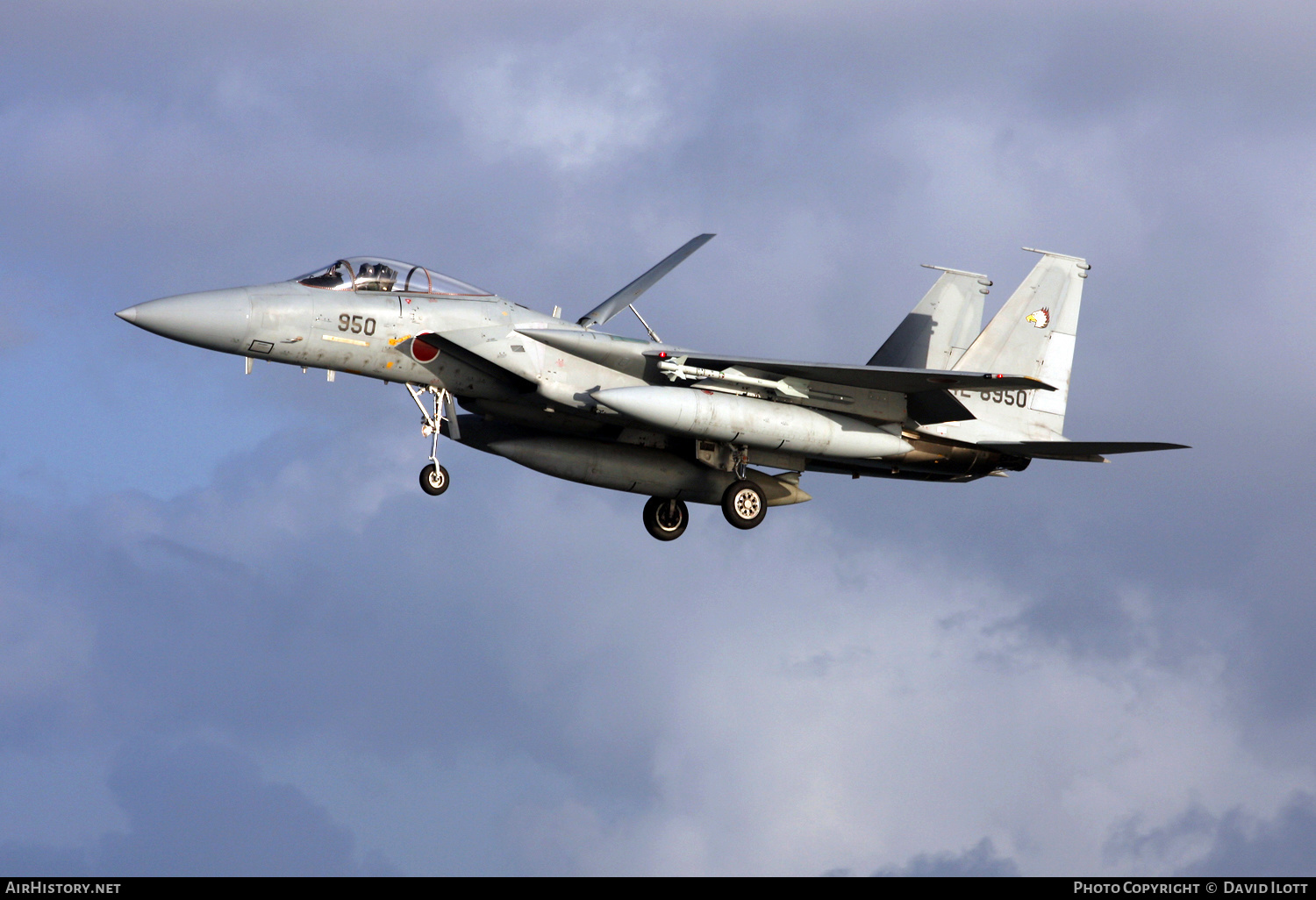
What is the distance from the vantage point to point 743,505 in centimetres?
2450

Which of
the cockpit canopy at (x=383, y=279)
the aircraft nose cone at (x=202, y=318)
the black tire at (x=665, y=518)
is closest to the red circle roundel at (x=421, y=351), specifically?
the cockpit canopy at (x=383, y=279)

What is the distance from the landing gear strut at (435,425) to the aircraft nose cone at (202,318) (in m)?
2.70

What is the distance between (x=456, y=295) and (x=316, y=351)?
2.19m

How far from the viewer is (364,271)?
22.8 m

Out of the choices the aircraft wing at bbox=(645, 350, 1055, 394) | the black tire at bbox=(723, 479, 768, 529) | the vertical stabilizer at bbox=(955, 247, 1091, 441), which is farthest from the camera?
the vertical stabilizer at bbox=(955, 247, 1091, 441)

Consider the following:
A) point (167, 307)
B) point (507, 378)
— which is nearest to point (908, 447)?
point (507, 378)

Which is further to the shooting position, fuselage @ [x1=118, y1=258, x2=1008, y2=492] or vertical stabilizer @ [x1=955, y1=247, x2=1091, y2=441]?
vertical stabilizer @ [x1=955, y1=247, x2=1091, y2=441]

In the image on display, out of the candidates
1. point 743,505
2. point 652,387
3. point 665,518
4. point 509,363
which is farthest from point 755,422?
point 665,518

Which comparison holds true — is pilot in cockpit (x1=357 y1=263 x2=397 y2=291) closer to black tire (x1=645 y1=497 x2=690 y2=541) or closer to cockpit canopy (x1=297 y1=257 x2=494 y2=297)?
cockpit canopy (x1=297 y1=257 x2=494 y2=297)

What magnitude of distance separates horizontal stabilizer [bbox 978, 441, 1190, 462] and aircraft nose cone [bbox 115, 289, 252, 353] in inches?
441

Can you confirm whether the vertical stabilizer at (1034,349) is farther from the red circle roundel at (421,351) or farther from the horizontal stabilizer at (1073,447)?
the red circle roundel at (421,351)

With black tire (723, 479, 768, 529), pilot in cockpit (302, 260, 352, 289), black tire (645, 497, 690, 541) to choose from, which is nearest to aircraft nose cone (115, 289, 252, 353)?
pilot in cockpit (302, 260, 352, 289)

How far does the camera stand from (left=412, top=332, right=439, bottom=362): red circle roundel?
2288 centimetres
